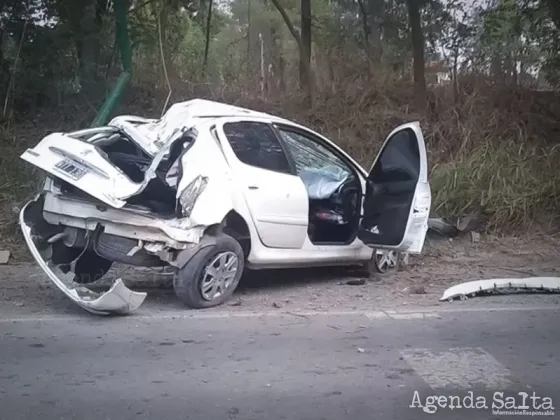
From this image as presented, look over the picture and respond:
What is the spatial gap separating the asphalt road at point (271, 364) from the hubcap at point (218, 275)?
0.38 meters

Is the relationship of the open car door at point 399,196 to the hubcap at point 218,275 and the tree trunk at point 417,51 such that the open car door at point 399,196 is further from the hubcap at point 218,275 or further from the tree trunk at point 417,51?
the tree trunk at point 417,51

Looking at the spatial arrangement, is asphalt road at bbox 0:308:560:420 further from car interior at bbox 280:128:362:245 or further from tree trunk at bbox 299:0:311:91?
tree trunk at bbox 299:0:311:91

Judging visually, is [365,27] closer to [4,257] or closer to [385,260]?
[385,260]

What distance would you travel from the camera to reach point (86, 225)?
7207 millimetres

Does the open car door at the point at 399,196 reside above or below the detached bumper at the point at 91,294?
above

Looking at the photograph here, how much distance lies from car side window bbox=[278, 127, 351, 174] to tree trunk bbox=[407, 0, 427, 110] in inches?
242

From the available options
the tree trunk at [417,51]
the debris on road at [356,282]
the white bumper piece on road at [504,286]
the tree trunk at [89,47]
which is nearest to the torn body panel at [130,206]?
the debris on road at [356,282]

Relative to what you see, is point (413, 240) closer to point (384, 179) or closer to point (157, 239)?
point (384, 179)

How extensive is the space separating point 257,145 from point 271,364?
8.90 ft

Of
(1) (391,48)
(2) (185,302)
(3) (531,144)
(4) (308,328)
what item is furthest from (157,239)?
(1) (391,48)

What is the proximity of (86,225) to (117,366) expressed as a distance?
201cm

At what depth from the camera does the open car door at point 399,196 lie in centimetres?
789

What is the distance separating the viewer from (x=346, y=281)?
872 cm

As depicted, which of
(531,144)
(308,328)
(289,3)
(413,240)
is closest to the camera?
(308,328)
